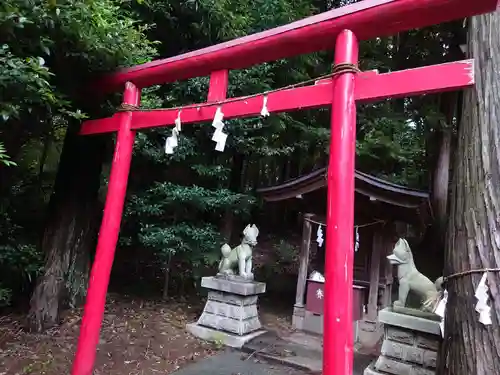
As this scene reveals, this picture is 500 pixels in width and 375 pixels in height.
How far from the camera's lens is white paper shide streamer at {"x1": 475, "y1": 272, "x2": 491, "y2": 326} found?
2600 mm

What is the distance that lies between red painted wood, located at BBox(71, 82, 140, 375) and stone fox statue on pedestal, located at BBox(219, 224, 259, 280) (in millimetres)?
3039

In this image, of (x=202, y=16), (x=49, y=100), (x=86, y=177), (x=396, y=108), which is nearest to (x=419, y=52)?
(x=396, y=108)

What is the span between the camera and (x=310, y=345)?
6422mm

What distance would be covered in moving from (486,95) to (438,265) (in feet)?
33.0

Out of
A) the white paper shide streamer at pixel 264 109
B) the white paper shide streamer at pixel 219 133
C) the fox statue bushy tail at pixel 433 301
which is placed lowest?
the fox statue bushy tail at pixel 433 301

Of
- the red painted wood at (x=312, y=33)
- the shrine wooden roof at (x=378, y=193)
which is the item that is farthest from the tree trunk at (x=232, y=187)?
the red painted wood at (x=312, y=33)

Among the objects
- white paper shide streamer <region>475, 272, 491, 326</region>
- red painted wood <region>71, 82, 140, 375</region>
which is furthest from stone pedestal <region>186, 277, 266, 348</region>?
white paper shide streamer <region>475, 272, 491, 326</region>

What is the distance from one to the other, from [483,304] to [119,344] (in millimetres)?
4717

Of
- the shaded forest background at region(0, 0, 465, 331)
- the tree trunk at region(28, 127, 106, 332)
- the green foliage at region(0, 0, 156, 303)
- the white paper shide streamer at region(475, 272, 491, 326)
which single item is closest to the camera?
the white paper shide streamer at region(475, 272, 491, 326)

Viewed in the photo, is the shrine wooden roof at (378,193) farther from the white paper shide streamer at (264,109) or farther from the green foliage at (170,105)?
the white paper shide streamer at (264,109)

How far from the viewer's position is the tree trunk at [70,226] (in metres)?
5.55

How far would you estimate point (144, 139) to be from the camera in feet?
23.0

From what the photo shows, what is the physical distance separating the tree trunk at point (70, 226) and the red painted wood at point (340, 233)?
4471mm

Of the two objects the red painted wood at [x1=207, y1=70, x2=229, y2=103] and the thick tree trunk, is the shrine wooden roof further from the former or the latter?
the red painted wood at [x1=207, y1=70, x2=229, y2=103]
